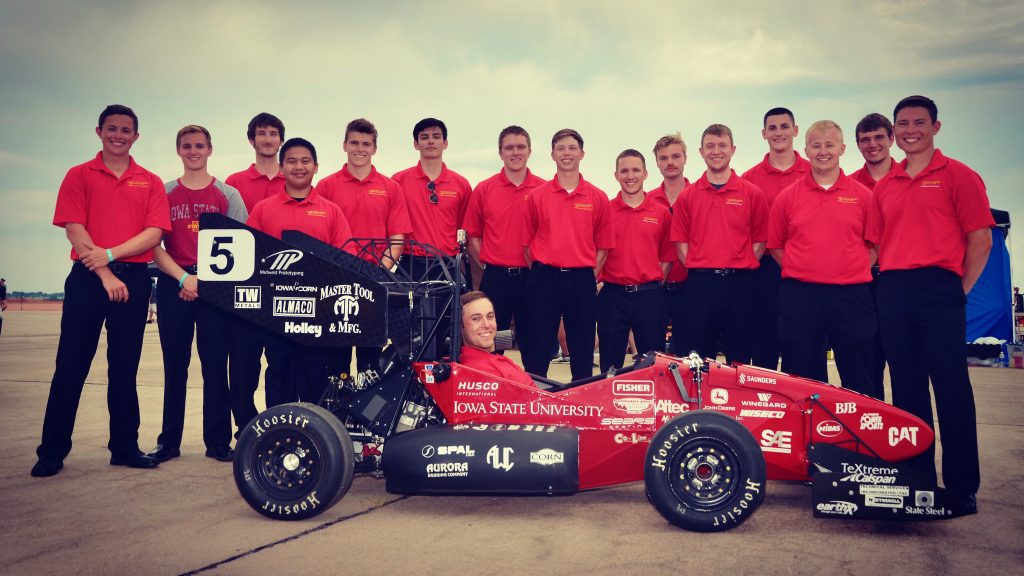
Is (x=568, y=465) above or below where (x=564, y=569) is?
above

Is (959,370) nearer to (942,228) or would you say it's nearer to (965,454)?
(965,454)

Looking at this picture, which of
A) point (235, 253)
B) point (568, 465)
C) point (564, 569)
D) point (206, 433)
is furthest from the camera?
point (206, 433)

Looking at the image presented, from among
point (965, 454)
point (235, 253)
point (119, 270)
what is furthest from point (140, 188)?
point (965, 454)

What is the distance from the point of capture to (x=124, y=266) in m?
5.43

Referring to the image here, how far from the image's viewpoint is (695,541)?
12.5 feet

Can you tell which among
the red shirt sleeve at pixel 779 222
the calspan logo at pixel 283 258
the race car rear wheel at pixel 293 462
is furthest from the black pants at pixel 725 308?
the calspan logo at pixel 283 258

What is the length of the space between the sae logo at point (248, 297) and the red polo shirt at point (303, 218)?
1.24 metres

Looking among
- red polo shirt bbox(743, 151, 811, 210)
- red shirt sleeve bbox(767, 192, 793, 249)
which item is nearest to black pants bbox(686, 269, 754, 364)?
red shirt sleeve bbox(767, 192, 793, 249)

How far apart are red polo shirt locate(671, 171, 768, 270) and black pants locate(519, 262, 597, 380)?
0.87m

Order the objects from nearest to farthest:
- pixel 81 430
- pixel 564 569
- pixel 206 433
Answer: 1. pixel 564 569
2. pixel 206 433
3. pixel 81 430

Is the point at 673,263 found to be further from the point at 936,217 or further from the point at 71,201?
the point at 71,201

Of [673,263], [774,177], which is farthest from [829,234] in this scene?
[673,263]

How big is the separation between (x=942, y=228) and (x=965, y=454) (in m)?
1.31

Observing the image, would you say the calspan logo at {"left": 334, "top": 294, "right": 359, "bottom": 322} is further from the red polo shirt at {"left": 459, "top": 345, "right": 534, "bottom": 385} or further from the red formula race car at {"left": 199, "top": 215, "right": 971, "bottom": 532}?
the red polo shirt at {"left": 459, "top": 345, "right": 534, "bottom": 385}
